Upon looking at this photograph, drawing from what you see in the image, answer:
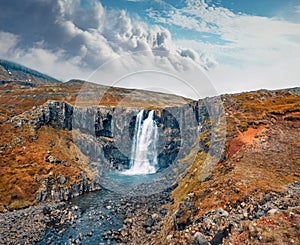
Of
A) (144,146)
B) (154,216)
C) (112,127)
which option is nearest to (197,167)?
(154,216)

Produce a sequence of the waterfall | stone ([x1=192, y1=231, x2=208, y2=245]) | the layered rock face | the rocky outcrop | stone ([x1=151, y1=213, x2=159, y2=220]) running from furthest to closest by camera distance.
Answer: the waterfall → the layered rock face → the rocky outcrop → stone ([x1=151, y1=213, x2=159, y2=220]) → stone ([x1=192, y1=231, x2=208, y2=245])

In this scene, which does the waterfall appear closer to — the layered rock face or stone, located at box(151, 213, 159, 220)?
the layered rock face

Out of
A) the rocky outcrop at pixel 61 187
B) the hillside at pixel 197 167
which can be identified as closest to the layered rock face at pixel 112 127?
the hillside at pixel 197 167

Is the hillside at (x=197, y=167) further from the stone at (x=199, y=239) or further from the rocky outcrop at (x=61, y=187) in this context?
the rocky outcrop at (x=61, y=187)

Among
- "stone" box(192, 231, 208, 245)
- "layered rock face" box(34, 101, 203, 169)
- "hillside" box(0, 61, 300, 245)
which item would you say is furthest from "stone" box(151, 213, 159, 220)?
"layered rock face" box(34, 101, 203, 169)

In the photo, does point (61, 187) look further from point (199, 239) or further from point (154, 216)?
point (199, 239)
